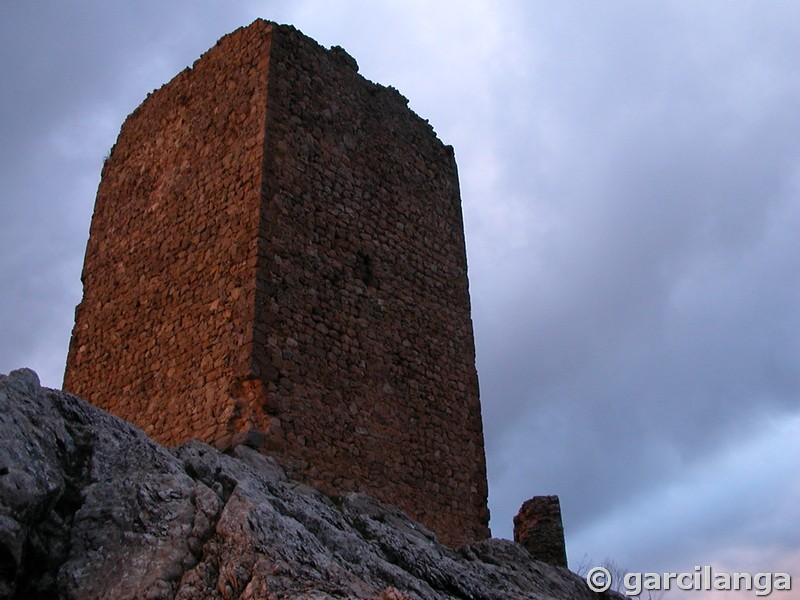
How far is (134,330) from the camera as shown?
10055 mm

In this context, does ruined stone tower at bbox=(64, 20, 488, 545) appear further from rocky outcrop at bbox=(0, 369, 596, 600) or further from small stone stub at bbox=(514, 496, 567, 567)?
rocky outcrop at bbox=(0, 369, 596, 600)

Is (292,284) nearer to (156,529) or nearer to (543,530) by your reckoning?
(156,529)

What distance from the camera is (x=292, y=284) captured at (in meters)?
9.00

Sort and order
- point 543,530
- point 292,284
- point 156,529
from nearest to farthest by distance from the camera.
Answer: point 156,529 → point 292,284 → point 543,530

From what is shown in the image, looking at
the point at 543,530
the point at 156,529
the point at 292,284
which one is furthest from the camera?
the point at 543,530

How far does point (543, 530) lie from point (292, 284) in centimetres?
535

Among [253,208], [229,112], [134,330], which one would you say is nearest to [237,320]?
[253,208]

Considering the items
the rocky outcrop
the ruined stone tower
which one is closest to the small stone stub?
the ruined stone tower

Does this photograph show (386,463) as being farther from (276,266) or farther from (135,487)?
(135,487)

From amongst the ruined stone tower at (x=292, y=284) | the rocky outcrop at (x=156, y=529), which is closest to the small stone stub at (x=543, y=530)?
the ruined stone tower at (x=292, y=284)

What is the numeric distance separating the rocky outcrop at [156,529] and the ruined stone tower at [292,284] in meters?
3.13

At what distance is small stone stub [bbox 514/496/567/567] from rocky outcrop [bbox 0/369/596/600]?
21.6ft

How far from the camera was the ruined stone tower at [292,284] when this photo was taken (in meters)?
8.63

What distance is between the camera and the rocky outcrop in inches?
151
